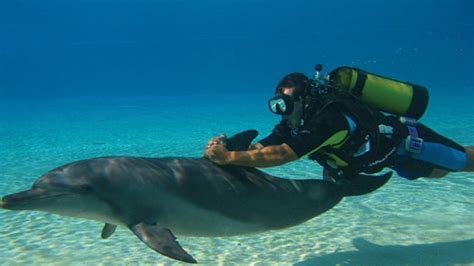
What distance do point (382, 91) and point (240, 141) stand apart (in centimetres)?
178

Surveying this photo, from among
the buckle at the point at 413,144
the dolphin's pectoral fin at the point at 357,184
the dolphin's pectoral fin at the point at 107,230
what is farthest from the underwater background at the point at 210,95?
the buckle at the point at 413,144

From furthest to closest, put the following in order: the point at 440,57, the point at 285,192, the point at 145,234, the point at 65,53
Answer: the point at 65,53
the point at 440,57
the point at 285,192
the point at 145,234

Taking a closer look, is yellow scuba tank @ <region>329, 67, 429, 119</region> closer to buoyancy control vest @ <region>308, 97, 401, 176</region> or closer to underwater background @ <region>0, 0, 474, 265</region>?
buoyancy control vest @ <region>308, 97, 401, 176</region>

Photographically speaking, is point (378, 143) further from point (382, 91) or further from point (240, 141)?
point (240, 141)

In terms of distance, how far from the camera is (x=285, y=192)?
5.26 m

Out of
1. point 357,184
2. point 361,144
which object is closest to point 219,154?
point 361,144

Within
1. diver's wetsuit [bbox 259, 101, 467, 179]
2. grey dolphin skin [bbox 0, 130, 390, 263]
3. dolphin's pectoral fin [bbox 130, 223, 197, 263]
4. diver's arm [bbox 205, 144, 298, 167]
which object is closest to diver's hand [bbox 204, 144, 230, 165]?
diver's arm [bbox 205, 144, 298, 167]

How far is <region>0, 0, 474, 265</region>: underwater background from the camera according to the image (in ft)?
20.2

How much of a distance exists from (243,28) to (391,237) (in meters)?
128

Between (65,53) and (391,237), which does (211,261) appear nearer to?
(391,237)

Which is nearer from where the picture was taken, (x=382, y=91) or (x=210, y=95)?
(x=382, y=91)

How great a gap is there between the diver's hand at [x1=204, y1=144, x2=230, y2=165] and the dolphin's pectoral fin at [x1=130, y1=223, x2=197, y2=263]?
1.01 m

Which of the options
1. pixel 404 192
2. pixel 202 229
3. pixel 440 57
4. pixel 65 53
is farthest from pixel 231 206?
pixel 65 53

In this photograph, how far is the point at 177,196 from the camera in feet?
15.6
